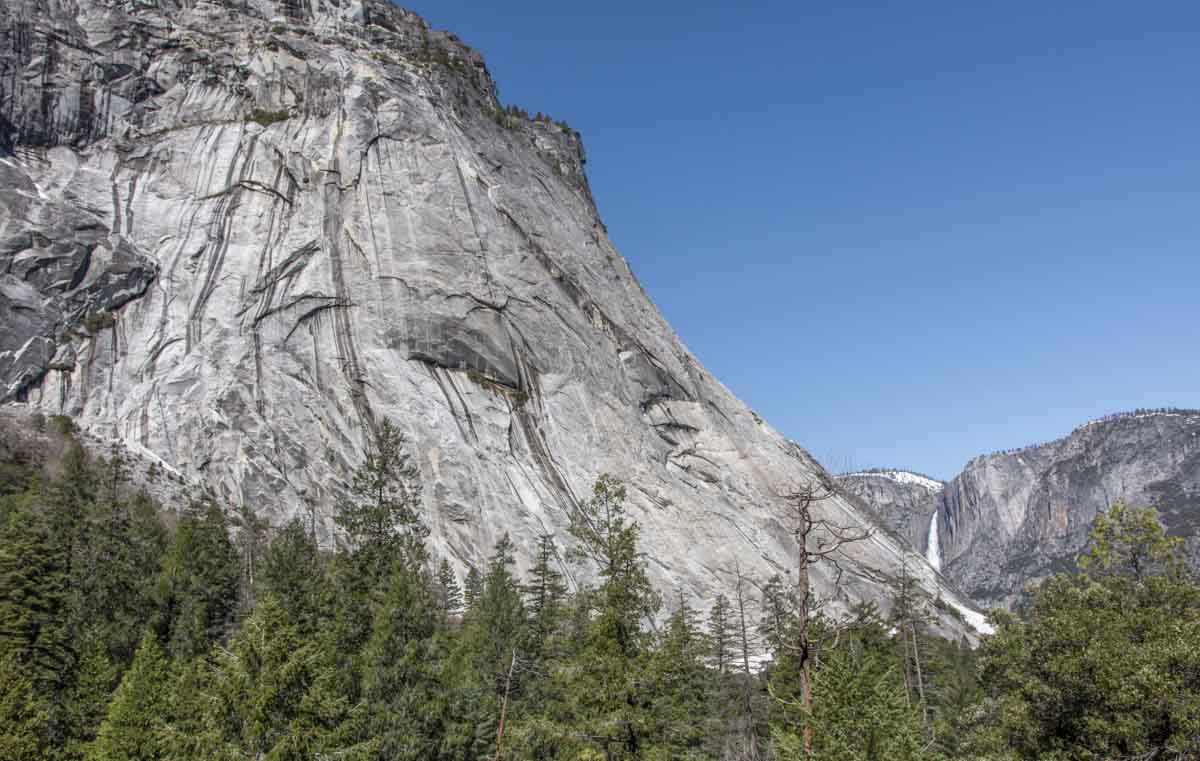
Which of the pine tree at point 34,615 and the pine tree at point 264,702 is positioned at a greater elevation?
the pine tree at point 34,615

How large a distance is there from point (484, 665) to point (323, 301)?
154ft

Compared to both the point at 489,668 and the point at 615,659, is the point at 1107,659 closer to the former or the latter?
the point at 615,659

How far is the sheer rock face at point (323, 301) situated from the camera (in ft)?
212

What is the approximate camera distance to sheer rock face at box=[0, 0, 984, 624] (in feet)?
212

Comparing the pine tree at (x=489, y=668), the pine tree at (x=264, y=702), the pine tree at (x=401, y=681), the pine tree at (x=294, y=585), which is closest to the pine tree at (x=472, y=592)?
the pine tree at (x=489, y=668)

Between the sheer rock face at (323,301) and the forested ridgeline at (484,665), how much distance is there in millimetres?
23826

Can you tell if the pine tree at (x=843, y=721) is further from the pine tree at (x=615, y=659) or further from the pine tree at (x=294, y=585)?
the pine tree at (x=294, y=585)

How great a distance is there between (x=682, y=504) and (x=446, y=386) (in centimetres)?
2249

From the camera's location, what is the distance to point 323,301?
7225 centimetres

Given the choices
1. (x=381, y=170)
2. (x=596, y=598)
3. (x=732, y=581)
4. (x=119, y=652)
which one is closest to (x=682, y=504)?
(x=732, y=581)

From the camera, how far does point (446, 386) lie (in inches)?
2825

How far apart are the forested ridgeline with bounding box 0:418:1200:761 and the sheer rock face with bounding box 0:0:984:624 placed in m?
23.8

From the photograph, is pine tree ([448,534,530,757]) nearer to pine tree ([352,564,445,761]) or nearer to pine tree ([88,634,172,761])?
pine tree ([352,564,445,761])

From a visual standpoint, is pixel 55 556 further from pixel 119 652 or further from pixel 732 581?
pixel 732 581
